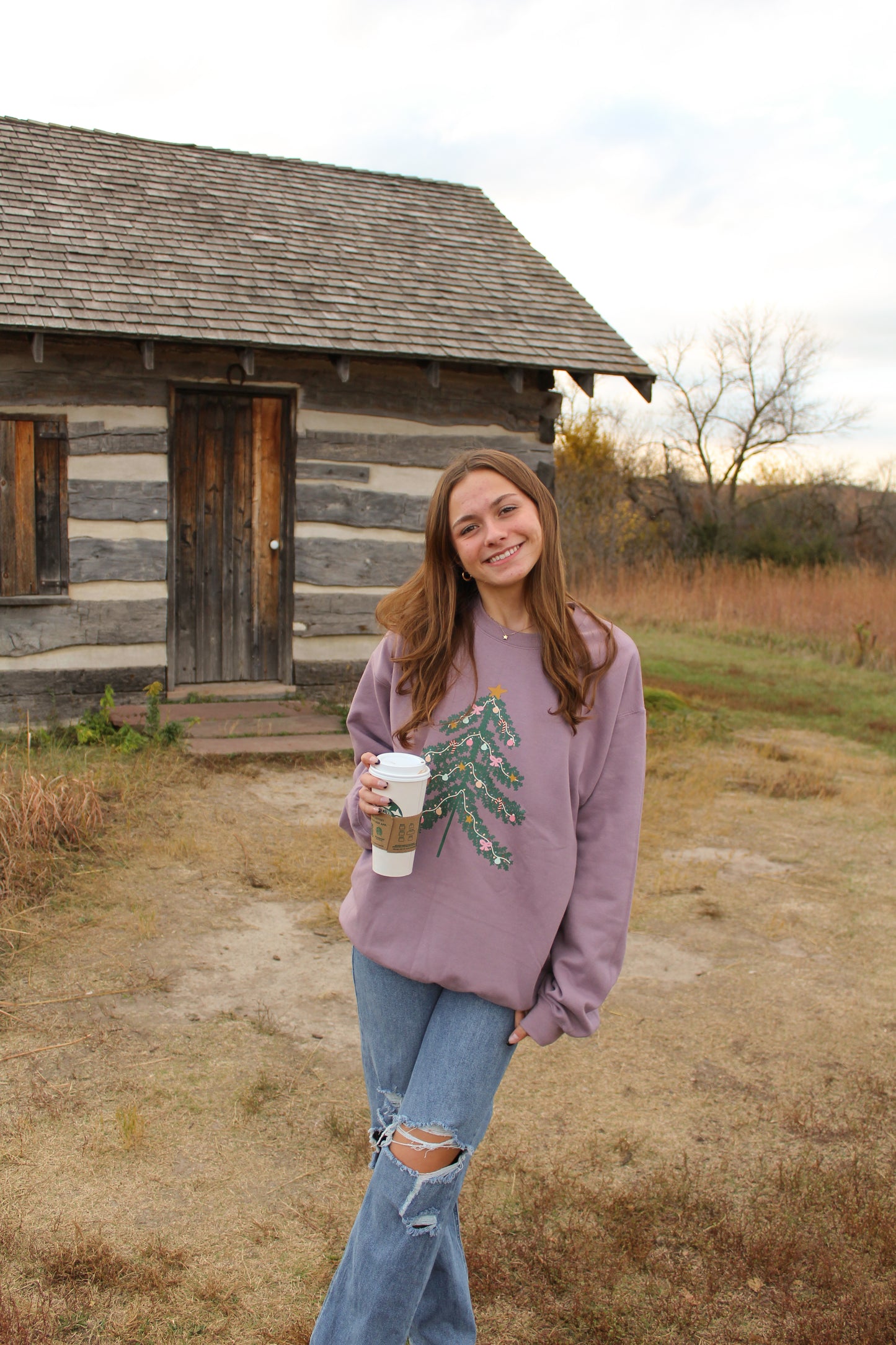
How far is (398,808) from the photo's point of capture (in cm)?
192

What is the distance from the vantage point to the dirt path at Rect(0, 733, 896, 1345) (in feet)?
8.73

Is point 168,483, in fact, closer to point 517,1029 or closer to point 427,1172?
point 517,1029

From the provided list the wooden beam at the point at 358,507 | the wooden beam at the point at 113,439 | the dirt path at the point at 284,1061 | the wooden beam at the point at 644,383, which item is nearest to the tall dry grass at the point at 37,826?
the dirt path at the point at 284,1061

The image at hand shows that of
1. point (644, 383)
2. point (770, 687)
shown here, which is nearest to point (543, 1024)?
point (644, 383)

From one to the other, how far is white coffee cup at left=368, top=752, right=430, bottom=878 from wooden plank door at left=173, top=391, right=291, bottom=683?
6.79 meters

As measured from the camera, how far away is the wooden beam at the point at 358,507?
8500mm

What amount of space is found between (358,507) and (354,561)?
44 cm

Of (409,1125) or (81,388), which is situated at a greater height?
(81,388)

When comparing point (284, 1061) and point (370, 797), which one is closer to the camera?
point (370, 797)

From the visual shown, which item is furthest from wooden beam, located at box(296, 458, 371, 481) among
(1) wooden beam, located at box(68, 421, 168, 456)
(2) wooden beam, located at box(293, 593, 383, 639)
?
(1) wooden beam, located at box(68, 421, 168, 456)

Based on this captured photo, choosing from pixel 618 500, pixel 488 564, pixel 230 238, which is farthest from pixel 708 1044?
pixel 618 500

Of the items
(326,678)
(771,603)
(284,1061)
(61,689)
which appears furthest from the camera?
(771,603)

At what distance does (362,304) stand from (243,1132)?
6.85 metres

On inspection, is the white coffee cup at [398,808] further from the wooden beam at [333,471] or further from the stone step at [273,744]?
the wooden beam at [333,471]
